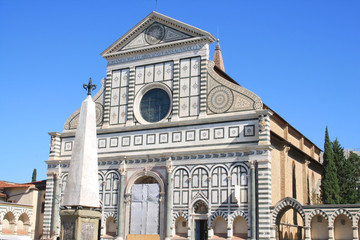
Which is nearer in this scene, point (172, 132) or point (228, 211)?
point (228, 211)

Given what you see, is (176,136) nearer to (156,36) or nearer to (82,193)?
(156,36)

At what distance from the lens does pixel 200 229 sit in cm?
2816

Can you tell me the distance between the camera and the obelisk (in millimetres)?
15094

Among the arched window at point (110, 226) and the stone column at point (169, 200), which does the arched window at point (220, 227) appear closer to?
the stone column at point (169, 200)

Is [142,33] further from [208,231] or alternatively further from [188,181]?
[208,231]

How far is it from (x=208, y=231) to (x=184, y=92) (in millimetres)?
8857

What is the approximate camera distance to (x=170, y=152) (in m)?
29.3

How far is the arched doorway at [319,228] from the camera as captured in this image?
26.4 metres

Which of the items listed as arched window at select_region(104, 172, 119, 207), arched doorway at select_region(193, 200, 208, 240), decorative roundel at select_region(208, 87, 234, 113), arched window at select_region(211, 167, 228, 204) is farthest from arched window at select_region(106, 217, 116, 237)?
decorative roundel at select_region(208, 87, 234, 113)

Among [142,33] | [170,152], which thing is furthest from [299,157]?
[142,33]

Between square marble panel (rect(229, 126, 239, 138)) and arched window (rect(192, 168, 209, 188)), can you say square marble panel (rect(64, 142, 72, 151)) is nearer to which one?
arched window (rect(192, 168, 209, 188))

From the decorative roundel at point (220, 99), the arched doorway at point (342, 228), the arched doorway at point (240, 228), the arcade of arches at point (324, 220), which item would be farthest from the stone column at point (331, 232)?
the decorative roundel at point (220, 99)

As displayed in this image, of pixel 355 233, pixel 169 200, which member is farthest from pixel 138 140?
pixel 355 233

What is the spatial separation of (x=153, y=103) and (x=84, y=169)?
52.8 ft
